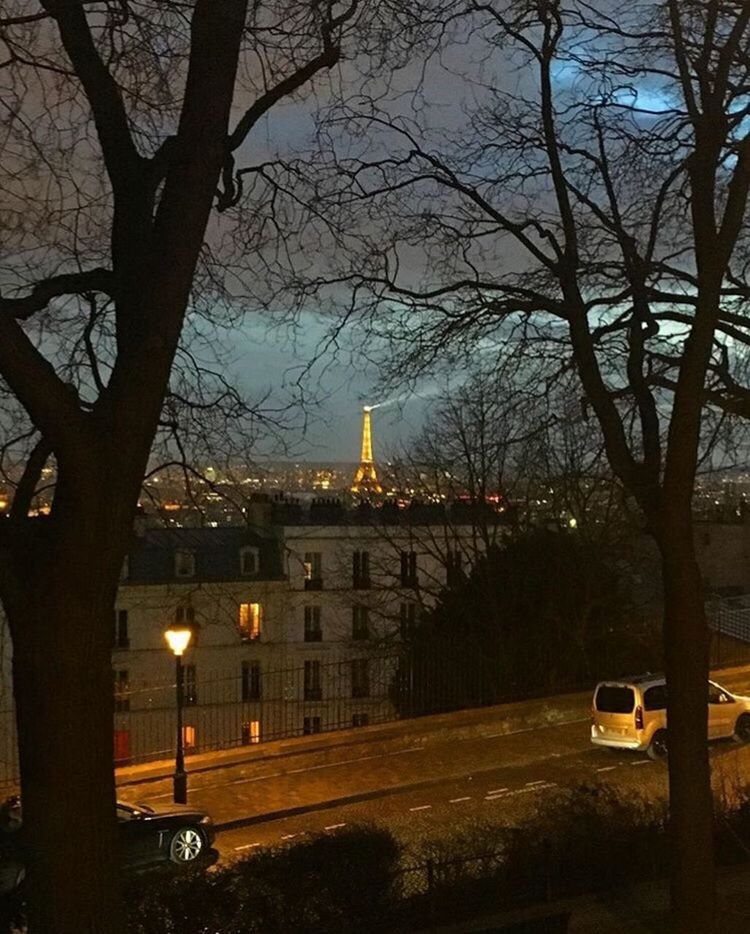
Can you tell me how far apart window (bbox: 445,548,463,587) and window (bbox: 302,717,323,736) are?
4.82m

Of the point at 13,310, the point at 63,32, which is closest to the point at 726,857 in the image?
the point at 13,310

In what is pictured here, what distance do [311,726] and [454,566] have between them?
19.0ft

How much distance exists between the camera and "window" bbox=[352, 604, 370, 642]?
3969 cm

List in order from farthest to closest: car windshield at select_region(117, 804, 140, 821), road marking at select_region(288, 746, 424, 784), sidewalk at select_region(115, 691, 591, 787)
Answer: sidewalk at select_region(115, 691, 591, 787)
road marking at select_region(288, 746, 424, 784)
car windshield at select_region(117, 804, 140, 821)

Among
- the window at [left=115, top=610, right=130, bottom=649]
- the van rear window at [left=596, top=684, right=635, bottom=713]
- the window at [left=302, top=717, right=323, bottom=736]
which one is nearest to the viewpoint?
the van rear window at [left=596, top=684, right=635, bottom=713]

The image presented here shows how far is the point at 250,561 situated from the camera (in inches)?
1571

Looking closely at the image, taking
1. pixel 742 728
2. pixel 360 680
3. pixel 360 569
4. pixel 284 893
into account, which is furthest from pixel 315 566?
pixel 284 893

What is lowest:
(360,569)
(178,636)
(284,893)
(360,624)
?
(284,893)

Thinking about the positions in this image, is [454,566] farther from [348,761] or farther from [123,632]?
[123,632]

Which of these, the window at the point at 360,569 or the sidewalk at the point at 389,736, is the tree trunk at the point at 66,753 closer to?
the sidewalk at the point at 389,736

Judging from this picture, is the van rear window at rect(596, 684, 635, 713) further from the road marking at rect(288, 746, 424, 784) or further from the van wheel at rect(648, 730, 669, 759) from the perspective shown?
the road marking at rect(288, 746, 424, 784)

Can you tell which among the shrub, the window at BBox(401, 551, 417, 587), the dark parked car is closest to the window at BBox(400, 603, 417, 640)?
the window at BBox(401, 551, 417, 587)

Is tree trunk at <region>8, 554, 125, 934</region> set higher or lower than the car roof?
higher

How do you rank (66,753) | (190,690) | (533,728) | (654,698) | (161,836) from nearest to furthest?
(66,753), (161,836), (654,698), (533,728), (190,690)
